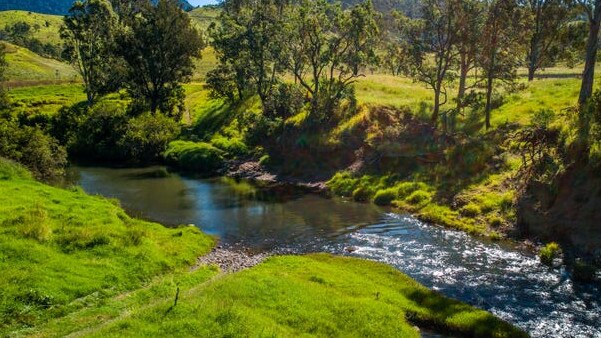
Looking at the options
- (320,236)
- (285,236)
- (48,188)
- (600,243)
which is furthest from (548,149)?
(48,188)

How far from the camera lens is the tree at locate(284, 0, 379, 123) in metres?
67.0

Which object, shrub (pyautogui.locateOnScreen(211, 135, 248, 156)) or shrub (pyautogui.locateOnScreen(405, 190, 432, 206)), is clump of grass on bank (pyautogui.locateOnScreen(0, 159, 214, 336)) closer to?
shrub (pyautogui.locateOnScreen(405, 190, 432, 206))

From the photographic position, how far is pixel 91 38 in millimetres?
113000

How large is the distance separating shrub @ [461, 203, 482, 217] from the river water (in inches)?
123

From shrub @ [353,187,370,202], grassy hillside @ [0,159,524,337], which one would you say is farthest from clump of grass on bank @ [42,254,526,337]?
shrub @ [353,187,370,202]

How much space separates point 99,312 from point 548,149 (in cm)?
3592

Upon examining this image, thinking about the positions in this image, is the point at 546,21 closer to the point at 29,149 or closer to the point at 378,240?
the point at 378,240

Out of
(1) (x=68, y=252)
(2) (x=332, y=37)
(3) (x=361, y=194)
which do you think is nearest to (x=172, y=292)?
(1) (x=68, y=252)

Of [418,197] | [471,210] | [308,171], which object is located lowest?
[308,171]

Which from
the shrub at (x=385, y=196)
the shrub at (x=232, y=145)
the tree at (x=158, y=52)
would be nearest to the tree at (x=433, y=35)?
the shrub at (x=385, y=196)

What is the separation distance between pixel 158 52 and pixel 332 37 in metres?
37.0

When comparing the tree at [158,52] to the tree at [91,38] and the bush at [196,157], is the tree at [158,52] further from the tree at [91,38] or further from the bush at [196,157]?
the bush at [196,157]

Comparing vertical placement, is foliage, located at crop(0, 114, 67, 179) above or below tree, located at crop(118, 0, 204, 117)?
below

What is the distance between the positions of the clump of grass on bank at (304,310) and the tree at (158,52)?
232ft
